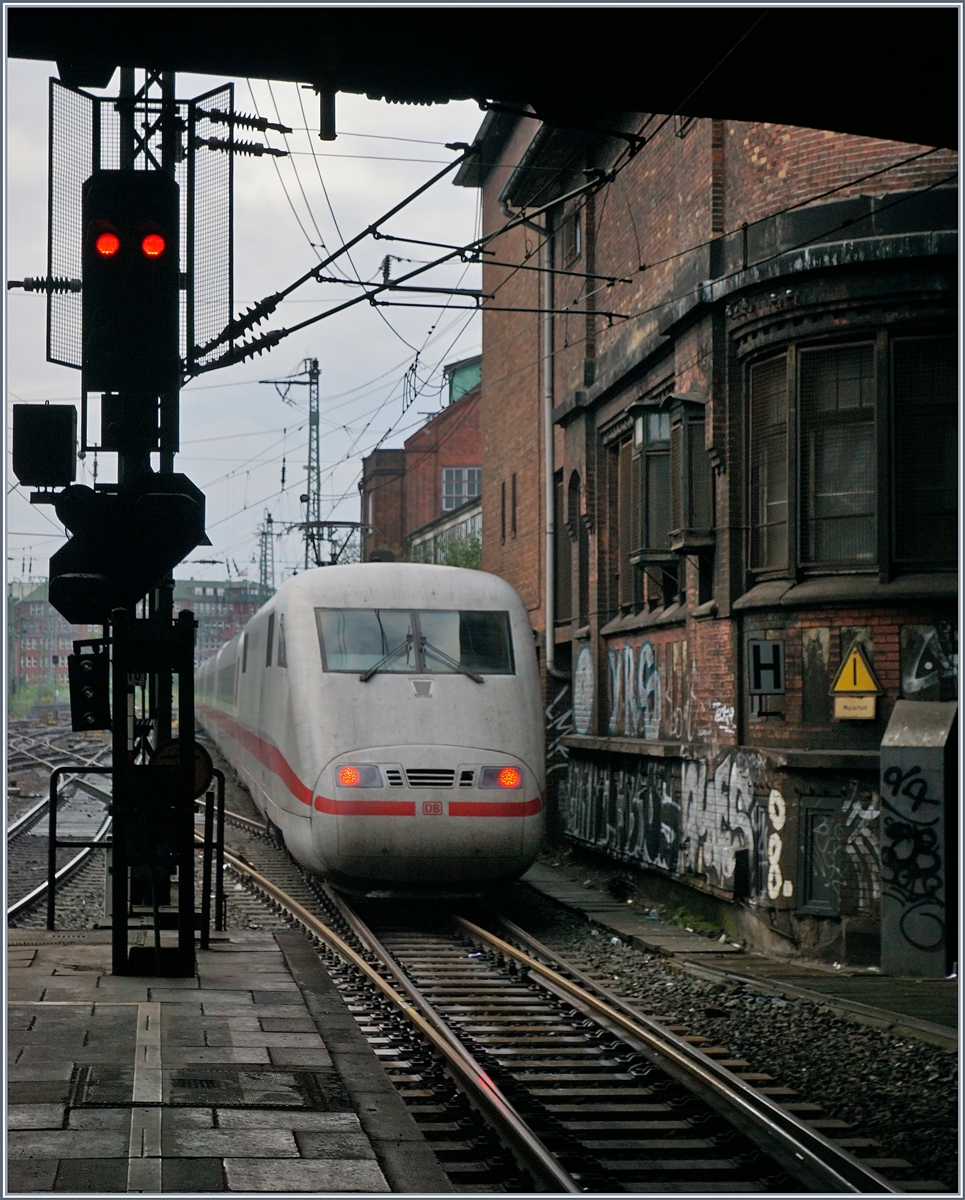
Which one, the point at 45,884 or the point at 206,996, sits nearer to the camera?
the point at 206,996

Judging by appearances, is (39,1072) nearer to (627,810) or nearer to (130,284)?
(130,284)

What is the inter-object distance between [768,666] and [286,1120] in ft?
25.7

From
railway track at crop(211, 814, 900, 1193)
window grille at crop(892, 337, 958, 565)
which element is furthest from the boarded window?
railway track at crop(211, 814, 900, 1193)

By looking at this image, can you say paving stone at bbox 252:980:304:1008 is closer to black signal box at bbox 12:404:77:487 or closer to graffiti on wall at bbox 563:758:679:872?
black signal box at bbox 12:404:77:487

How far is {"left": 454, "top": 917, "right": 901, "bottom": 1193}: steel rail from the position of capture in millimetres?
6473

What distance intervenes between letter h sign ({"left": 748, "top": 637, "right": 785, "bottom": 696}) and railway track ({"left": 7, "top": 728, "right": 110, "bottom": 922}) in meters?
5.82

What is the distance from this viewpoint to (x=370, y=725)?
45.5 ft

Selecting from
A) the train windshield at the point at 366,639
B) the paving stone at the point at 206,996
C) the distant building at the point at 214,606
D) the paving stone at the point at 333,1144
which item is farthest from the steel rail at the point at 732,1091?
the distant building at the point at 214,606

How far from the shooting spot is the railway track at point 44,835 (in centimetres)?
1720

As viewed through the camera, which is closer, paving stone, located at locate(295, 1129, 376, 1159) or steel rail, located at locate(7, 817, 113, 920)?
paving stone, located at locate(295, 1129, 376, 1159)

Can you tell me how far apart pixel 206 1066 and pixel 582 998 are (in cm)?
372

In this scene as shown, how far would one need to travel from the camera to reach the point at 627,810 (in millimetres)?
18062

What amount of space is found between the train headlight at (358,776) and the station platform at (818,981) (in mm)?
2739

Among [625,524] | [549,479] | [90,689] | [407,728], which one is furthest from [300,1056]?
[549,479]
